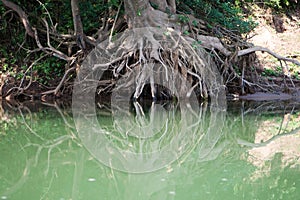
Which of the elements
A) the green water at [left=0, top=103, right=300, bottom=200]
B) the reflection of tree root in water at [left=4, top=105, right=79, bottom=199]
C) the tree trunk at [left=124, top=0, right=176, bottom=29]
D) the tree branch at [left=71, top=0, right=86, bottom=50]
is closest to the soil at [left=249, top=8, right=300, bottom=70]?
the tree trunk at [left=124, top=0, right=176, bottom=29]

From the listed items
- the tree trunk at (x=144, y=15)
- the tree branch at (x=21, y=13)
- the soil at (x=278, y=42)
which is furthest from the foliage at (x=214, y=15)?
the tree branch at (x=21, y=13)

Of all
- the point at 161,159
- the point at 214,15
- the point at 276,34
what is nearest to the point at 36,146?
the point at 161,159

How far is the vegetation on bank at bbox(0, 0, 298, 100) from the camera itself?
22.3 ft

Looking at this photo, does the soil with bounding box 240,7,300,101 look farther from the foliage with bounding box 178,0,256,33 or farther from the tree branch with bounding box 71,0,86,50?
the tree branch with bounding box 71,0,86,50

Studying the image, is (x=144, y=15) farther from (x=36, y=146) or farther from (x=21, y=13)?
(x=36, y=146)

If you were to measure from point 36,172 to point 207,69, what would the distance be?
174 inches

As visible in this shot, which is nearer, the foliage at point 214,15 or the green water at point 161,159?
the green water at point 161,159

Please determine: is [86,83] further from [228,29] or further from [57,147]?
[57,147]

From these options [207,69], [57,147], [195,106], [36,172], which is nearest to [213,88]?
[207,69]

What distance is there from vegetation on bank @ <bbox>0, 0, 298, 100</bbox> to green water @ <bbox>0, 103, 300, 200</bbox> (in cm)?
219

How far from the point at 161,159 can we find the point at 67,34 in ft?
15.8

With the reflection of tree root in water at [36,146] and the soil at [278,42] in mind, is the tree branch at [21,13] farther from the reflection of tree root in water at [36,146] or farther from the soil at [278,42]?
the soil at [278,42]

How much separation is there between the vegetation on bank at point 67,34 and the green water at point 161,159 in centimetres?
Result: 219

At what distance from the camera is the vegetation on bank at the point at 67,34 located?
6793 millimetres
